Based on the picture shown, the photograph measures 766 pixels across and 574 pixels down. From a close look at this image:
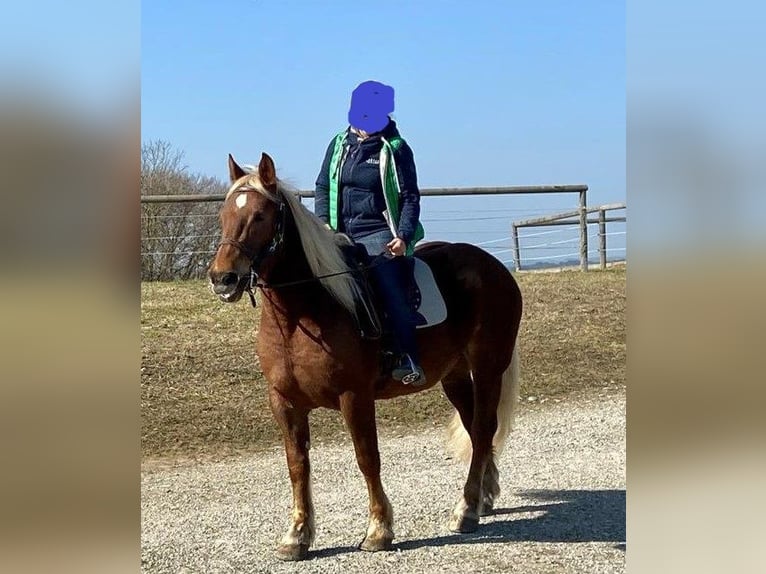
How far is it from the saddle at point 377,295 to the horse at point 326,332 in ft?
0.13

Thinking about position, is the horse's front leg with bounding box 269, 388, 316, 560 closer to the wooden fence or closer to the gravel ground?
the gravel ground

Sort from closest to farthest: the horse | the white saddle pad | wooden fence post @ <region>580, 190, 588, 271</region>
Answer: the horse < the white saddle pad < wooden fence post @ <region>580, 190, 588, 271</region>

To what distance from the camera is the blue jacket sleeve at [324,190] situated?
403cm

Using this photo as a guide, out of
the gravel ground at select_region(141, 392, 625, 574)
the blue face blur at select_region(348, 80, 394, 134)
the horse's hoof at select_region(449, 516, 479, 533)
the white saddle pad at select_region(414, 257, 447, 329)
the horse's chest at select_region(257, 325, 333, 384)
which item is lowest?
the gravel ground at select_region(141, 392, 625, 574)

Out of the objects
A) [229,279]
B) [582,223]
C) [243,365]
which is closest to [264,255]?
[229,279]

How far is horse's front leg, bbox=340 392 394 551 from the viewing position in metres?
3.83

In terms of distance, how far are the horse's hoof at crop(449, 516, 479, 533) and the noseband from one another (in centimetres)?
188

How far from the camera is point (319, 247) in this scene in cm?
374

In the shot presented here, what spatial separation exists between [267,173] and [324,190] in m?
0.55

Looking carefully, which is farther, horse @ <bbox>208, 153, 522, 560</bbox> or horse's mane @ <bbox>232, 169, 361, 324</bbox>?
horse's mane @ <bbox>232, 169, 361, 324</bbox>

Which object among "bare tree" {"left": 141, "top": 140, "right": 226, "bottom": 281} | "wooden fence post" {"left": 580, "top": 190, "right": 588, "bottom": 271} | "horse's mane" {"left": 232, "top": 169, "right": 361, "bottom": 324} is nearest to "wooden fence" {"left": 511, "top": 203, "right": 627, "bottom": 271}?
"wooden fence post" {"left": 580, "top": 190, "right": 588, "bottom": 271}
